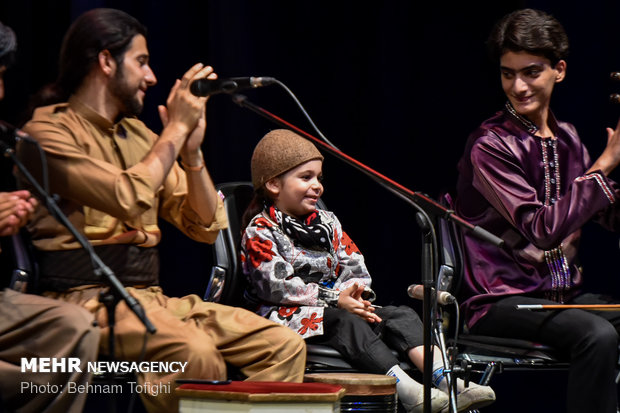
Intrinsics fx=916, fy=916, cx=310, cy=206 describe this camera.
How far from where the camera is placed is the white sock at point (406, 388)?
275 cm

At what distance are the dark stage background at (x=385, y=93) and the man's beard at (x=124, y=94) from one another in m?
0.94

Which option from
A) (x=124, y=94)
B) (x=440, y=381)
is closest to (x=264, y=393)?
(x=440, y=381)

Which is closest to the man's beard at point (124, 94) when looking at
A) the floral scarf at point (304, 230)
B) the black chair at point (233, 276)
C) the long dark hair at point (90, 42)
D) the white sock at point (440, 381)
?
the long dark hair at point (90, 42)

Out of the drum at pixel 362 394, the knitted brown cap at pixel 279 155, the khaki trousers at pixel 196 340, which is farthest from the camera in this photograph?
the knitted brown cap at pixel 279 155

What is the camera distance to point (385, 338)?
9.96ft

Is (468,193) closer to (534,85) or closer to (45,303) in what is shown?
(534,85)

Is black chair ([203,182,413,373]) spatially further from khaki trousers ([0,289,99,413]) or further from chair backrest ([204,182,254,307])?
khaki trousers ([0,289,99,413])

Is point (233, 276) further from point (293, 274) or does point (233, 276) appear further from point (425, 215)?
point (425, 215)

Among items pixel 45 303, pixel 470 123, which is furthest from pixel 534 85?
pixel 45 303

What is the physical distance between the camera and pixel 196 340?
246 cm

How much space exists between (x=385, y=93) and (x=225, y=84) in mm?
1756

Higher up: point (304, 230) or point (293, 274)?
point (304, 230)

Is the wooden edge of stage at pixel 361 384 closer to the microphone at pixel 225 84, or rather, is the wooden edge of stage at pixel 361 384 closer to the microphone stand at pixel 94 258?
the microphone stand at pixel 94 258

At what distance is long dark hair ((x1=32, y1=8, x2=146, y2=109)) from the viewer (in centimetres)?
260
